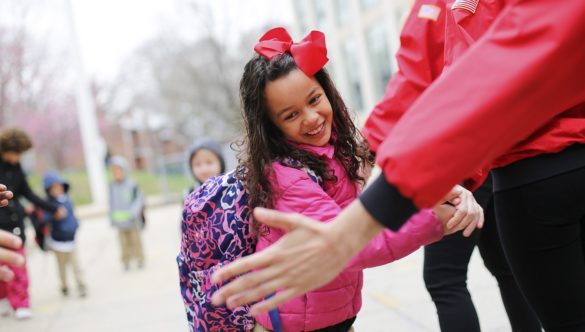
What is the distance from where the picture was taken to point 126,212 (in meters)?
7.72

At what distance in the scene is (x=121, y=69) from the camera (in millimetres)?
26953

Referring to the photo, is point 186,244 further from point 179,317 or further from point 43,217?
point 43,217

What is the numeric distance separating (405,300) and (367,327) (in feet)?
1.92

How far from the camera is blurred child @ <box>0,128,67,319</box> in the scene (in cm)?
539

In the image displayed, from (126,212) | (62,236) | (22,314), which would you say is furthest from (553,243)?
(126,212)

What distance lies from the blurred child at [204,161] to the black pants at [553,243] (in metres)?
3.49

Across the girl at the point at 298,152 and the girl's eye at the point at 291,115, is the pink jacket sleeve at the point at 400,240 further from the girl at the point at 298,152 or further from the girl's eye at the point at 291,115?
the girl's eye at the point at 291,115

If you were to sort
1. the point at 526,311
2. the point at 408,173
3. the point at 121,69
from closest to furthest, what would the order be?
the point at 408,173
the point at 526,311
the point at 121,69

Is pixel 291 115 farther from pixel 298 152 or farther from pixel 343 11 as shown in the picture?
pixel 343 11

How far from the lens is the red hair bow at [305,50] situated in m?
1.83

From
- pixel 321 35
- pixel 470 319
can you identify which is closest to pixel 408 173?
pixel 321 35

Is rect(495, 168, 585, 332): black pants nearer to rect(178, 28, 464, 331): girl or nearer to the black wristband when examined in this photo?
rect(178, 28, 464, 331): girl

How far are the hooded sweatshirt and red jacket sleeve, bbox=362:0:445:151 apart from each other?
6131 millimetres

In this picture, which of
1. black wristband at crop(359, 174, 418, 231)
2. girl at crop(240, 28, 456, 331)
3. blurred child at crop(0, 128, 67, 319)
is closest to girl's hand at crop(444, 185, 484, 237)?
girl at crop(240, 28, 456, 331)
